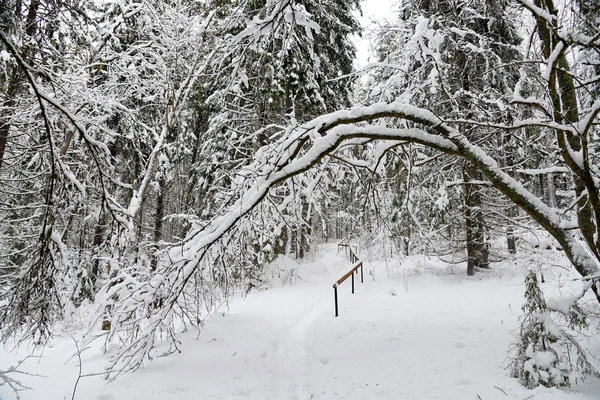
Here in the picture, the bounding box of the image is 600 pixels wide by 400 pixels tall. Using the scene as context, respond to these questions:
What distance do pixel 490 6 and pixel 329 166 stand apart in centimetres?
462

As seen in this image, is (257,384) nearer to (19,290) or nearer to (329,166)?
(19,290)

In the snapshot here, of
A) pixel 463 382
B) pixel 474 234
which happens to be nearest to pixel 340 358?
pixel 463 382

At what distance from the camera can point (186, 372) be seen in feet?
15.3

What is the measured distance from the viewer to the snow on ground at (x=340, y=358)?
13.8 feet

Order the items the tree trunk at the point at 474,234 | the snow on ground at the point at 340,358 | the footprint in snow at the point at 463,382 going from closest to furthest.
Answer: the snow on ground at the point at 340,358, the footprint in snow at the point at 463,382, the tree trunk at the point at 474,234

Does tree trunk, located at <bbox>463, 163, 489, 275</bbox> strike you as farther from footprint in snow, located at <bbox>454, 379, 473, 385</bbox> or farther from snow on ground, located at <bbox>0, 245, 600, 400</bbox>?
footprint in snow, located at <bbox>454, 379, 473, 385</bbox>

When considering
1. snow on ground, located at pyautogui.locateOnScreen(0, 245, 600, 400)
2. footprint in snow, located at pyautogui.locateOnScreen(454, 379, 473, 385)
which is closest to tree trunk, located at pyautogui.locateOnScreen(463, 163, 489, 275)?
snow on ground, located at pyautogui.locateOnScreen(0, 245, 600, 400)

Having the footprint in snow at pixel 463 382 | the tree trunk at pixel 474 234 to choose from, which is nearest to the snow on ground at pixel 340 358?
the footprint in snow at pixel 463 382

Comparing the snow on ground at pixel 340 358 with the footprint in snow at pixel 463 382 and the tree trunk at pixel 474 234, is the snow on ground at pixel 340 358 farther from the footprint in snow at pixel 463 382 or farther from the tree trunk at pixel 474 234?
the tree trunk at pixel 474 234

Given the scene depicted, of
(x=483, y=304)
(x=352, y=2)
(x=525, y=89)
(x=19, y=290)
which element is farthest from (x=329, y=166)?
(x=352, y=2)

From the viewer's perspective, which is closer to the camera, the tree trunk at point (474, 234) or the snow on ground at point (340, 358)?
the snow on ground at point (340, 358)

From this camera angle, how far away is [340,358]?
5.79 meters

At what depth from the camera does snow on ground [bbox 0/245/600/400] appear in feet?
13.8

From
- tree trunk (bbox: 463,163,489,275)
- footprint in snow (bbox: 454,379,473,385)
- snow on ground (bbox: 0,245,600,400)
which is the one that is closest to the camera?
snow on ground (bbox: 0,245,600,400)
